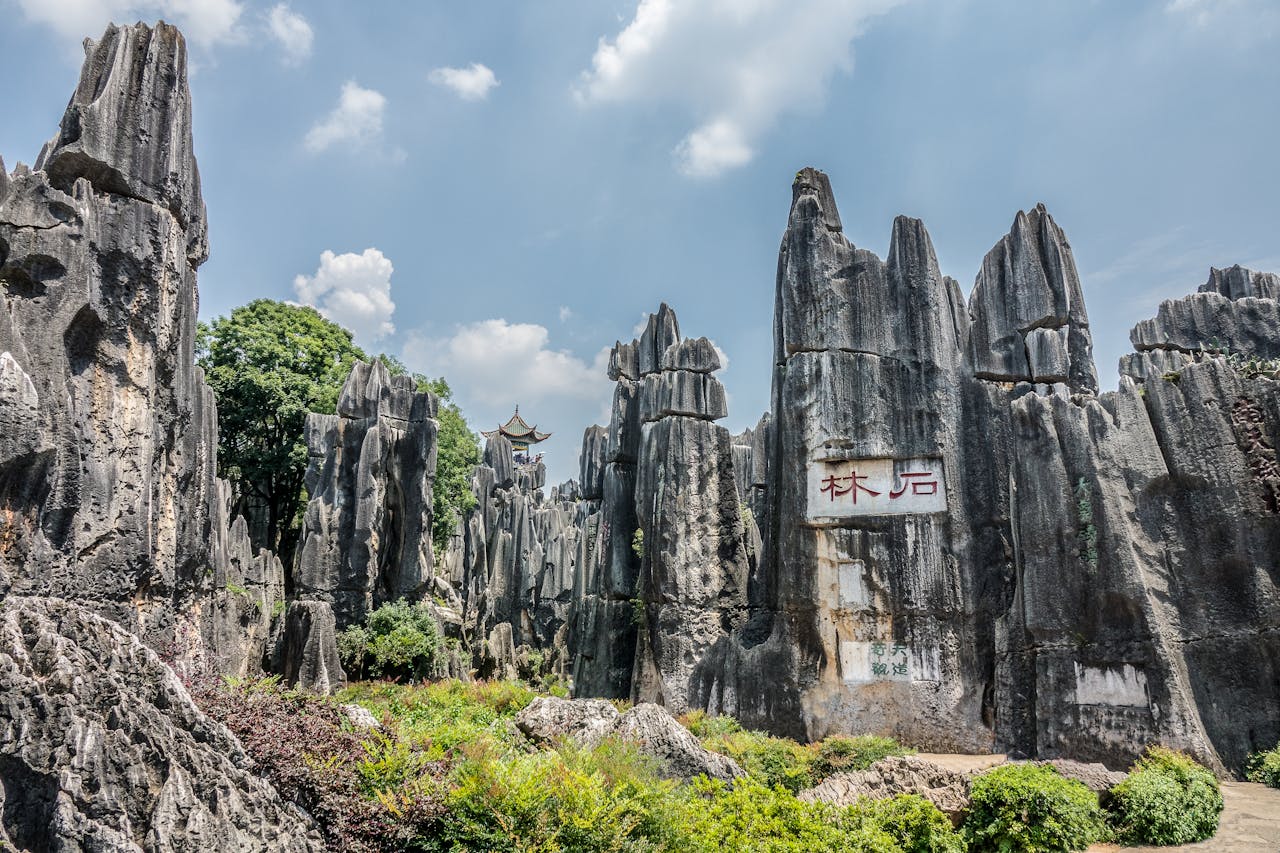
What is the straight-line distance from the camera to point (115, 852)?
3252mm

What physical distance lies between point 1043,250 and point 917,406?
3398mm

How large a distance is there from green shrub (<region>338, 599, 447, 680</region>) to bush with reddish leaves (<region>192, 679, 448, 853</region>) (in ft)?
39.4

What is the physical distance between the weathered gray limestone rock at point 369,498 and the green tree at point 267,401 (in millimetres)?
5031

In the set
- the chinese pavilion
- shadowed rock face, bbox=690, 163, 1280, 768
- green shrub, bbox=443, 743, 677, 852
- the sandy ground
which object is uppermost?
the chinese pavilion

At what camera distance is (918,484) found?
12.5 m

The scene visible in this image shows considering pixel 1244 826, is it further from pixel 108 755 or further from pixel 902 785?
pixel 108 755

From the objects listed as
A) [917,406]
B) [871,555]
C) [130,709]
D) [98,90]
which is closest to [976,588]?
[871,555]

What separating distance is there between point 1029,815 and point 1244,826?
2.16 metres

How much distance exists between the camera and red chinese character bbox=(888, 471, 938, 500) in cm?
1240

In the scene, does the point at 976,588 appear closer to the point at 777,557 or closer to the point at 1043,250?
the point at 777,557

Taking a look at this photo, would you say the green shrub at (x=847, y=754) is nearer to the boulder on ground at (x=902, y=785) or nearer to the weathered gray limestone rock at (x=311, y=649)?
the boulder on ground at (x=902, y=785)

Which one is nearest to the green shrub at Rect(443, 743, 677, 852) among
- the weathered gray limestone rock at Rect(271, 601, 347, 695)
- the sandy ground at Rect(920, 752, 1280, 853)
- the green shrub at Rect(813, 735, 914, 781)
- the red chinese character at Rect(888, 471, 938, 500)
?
the sandy ground at Rect(920, 752, 1280, 853)

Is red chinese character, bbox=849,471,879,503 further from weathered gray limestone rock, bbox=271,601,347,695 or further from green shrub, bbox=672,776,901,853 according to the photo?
weathered gray limestone rock, bbox=271,601,347,695

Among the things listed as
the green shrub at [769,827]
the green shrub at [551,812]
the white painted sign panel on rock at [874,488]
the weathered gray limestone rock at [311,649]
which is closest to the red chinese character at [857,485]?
the white painted sign panel on rock at [874,488]
